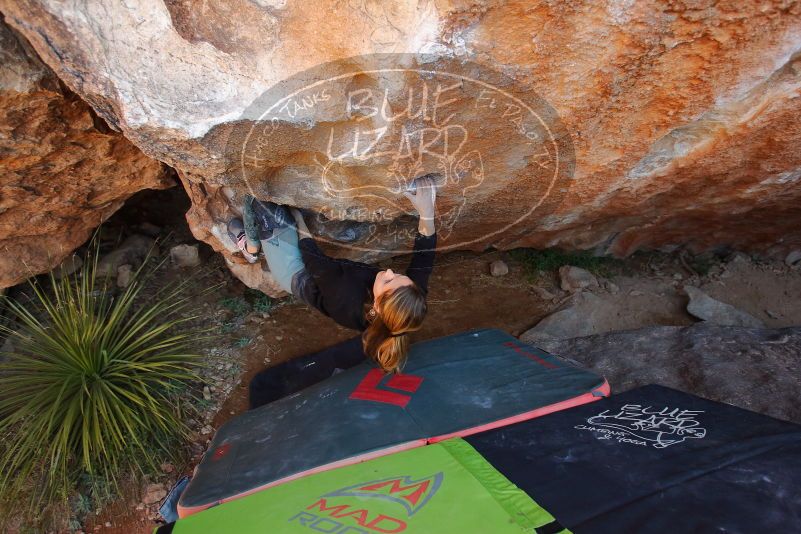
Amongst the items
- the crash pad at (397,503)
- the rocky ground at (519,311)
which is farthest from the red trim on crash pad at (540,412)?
the rocky ground at (519,311)

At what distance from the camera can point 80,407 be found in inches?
107

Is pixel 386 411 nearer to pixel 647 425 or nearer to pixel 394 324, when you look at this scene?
pixel 394 324

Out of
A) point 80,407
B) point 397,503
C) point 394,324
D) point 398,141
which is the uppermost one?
point 398,141

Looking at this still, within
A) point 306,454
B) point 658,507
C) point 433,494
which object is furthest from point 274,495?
point 658,507

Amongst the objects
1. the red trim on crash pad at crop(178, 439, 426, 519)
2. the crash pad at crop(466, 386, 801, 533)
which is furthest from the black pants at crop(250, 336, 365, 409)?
the crash pad at crop(466, 386, 801, 533)

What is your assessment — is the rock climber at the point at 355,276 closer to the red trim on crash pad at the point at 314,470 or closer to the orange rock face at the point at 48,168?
the red trim on crash pad at the point at 314,470

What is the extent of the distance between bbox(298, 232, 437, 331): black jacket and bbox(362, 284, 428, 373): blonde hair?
0.55 feet

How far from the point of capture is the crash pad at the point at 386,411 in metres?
2.12

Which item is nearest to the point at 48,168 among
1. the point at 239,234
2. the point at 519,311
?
the point at 239,234

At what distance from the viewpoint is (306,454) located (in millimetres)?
2166

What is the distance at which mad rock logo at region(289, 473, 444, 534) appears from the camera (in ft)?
5.16

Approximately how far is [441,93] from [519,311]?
2513mm

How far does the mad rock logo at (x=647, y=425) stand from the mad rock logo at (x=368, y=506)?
751 mm

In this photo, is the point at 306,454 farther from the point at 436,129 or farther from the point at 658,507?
the point at 436,129
